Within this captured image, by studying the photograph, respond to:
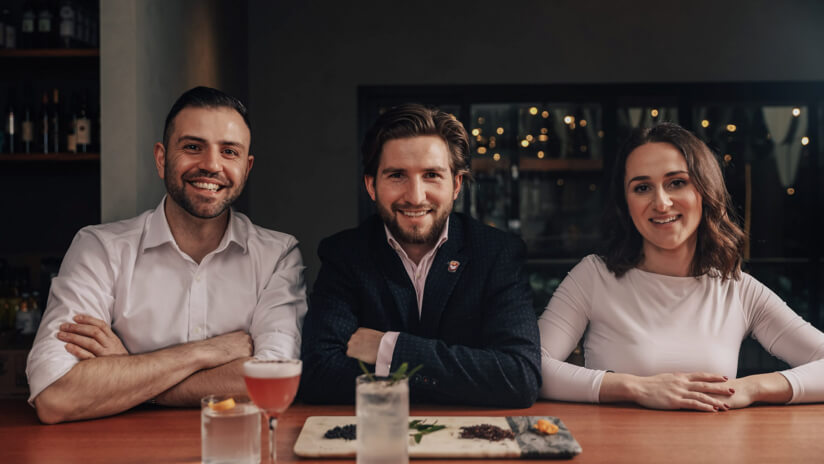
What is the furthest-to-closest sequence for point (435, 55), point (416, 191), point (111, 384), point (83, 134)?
point (435, 55), point (83, 134), point (416, 191), point (111, 384)

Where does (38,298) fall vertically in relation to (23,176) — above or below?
below

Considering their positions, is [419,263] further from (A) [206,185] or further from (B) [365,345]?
(A) [206,185]

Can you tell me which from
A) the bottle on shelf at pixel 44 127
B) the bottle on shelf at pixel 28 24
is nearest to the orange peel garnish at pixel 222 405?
the bottle on shelf at pixel 44 127

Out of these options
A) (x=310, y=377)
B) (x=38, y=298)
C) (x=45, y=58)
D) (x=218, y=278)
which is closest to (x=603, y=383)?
(x=310, y=377)

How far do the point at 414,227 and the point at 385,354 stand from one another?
1.15ft

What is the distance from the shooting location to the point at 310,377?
5.20ft

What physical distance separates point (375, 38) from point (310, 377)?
10.7 ft

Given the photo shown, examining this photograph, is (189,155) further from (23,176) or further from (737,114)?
(737,114)

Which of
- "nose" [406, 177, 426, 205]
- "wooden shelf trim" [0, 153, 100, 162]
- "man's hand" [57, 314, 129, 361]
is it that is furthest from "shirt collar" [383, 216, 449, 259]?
"wooden shelf trim" [0, 153, 100, 162]

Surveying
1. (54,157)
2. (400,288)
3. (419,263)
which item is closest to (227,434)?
(400,288)

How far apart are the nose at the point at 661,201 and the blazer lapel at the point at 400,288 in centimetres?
68

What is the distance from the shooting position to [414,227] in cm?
175

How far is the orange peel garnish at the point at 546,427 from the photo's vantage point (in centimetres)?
131

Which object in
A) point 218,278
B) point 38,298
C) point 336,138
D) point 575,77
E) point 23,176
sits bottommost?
point 38,298
